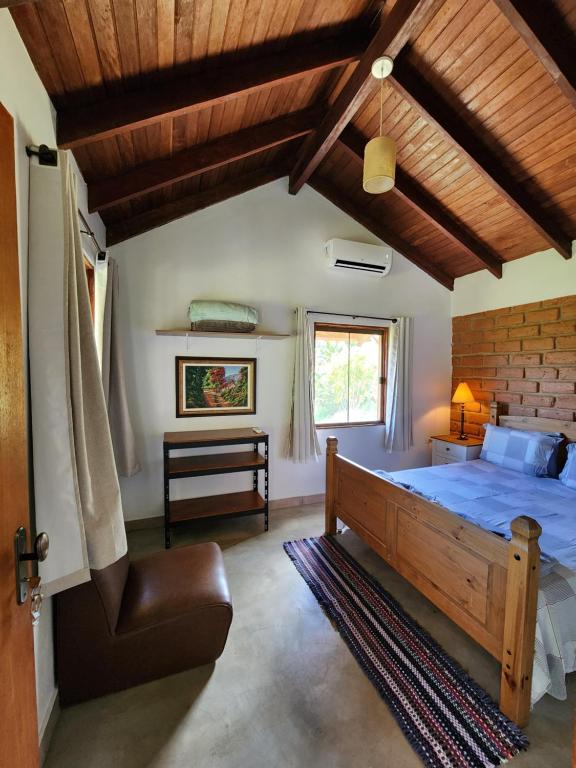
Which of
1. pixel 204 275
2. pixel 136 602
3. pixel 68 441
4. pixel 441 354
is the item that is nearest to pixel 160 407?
pixel 204 275

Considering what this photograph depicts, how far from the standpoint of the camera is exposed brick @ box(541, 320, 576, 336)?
3.01 m

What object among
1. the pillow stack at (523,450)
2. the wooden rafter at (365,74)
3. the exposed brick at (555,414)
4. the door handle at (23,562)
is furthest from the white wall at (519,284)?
the door handle at (23,562)

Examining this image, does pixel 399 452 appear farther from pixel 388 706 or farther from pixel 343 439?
pixel 388 706

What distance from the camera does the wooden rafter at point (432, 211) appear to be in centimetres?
281

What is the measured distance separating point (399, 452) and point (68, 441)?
3607 millimetres

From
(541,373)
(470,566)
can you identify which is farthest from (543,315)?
(470,566)

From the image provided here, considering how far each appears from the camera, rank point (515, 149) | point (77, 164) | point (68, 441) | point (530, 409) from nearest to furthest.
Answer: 1. point (68, 441)
2. point (77, 164)
3. point (515, 149)
4. point (530, 409)

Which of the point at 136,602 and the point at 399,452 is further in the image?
the point at 399,452

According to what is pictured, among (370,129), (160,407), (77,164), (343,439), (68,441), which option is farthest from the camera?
(343,439)

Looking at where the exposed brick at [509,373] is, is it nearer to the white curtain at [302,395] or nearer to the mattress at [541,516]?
the mattress at [541,516]

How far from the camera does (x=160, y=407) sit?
3.01 metres

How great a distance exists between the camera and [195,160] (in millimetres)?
2334

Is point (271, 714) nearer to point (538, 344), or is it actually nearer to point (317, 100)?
point (538, 344)

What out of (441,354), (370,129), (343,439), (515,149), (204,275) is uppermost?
(370,129)
